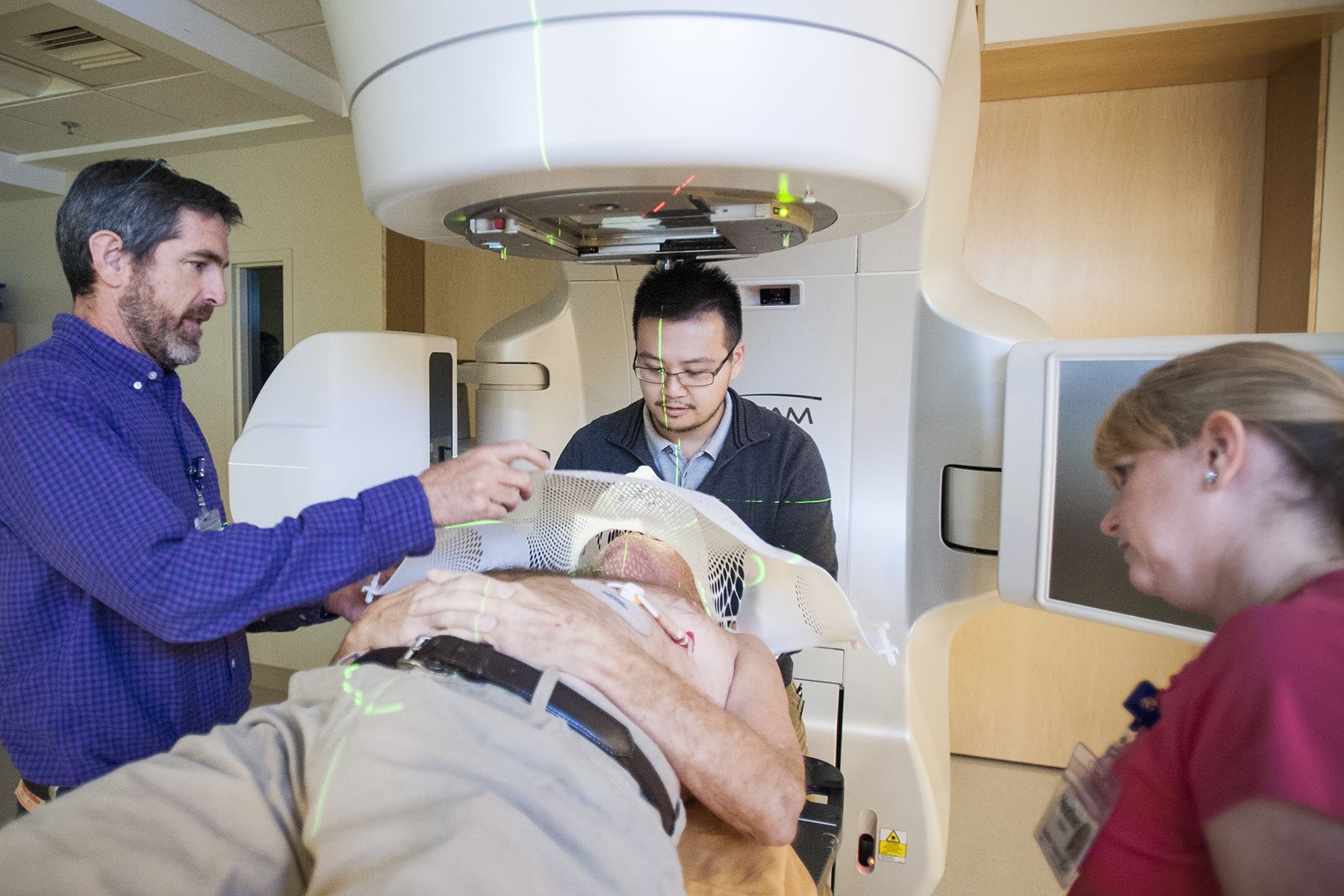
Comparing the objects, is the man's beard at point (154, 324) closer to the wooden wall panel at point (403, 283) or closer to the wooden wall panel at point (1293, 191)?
the wooden wall panel at point (403, 283)

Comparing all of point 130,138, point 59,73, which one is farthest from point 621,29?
point 130,138

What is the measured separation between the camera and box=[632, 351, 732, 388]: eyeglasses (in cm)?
150

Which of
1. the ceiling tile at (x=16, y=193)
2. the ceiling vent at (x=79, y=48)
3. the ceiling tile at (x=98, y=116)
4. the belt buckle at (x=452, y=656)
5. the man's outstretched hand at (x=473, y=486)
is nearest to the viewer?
the belt buckle at (x=452, y=656)

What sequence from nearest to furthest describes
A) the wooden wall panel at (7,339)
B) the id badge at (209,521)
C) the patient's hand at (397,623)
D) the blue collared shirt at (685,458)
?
the patient's hand at (397,623)
the id badge at (209,521)
the blue collared shirt at (685,458)
the wooden wall panel at (7,339)

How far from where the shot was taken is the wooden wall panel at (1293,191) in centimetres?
198

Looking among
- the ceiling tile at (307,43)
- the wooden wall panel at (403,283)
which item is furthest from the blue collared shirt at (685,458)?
the ceiling tile at (307,43)

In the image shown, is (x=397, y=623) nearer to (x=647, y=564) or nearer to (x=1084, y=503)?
(x=647, y=564)

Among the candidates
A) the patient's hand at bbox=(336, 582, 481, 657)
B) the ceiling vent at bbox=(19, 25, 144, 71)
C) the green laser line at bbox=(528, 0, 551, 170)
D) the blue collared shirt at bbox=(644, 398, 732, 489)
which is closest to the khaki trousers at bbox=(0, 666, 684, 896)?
the patient's hand at bbox=(336, 582, 481, 657)

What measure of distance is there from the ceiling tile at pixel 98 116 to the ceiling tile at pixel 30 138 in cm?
5

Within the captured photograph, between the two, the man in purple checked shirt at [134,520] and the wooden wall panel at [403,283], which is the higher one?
the wooden wall panel at [403,283]

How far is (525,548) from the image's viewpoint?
1.38 meters

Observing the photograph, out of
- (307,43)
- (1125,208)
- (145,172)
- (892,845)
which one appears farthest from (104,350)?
(1125,208)

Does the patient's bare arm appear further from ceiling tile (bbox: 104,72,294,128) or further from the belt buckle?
ceiling tile (bbox: 104,72,294,128)

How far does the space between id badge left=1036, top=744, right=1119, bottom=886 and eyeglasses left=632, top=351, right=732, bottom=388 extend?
0.86 m
